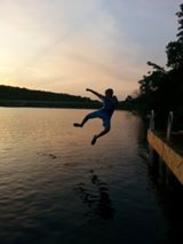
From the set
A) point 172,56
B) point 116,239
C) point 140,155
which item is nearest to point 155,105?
point 172,56

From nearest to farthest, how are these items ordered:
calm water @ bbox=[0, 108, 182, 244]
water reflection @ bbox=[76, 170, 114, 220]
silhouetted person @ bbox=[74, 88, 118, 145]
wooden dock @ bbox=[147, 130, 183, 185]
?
calm water @ bbox=[0, 108, 182, 244] → wooden dock @ bbox=[147, 130, 183, 185] → water reflection @ bbox=[76, 170, 114, 220] → silhouetted person @ bbox=[74, 88, 118, 145]

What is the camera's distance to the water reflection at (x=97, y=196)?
18.3 meters

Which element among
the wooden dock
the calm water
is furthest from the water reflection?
the wooden dock

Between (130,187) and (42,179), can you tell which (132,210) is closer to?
(130,187)

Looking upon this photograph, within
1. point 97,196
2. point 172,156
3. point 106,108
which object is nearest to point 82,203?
point 97,196

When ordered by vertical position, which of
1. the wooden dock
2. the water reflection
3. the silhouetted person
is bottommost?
the water reflection

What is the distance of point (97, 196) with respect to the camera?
829 inches

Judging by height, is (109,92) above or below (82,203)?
above

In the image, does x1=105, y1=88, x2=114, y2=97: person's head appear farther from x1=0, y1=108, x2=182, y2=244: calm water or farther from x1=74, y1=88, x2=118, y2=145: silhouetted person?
x1=0, y1=108, x2=182, y2=244: calm water

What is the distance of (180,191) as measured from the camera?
21594 millimetres

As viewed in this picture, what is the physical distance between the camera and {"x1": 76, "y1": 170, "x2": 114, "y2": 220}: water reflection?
18.3m

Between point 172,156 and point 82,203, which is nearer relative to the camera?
point 172,156

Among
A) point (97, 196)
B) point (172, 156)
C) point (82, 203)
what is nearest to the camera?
point (172, 156)

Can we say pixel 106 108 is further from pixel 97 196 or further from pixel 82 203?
pixel 82 203
